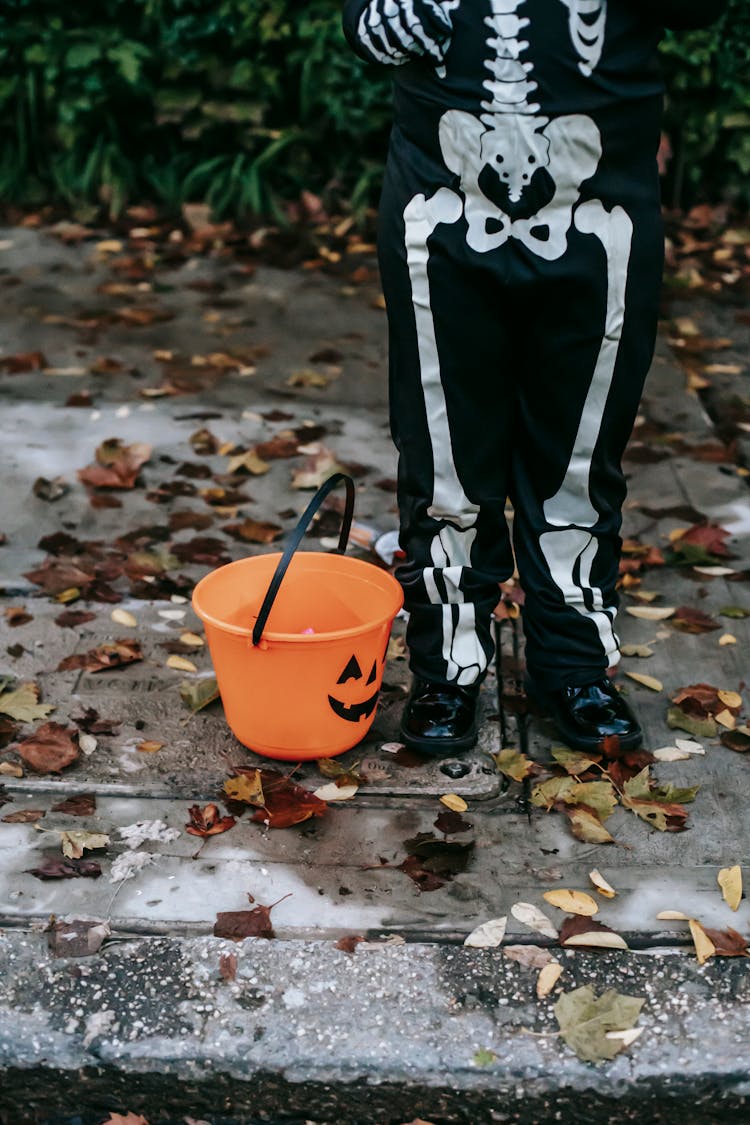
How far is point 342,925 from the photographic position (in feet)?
7.41

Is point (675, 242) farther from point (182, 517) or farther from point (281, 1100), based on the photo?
point (281, 1100)

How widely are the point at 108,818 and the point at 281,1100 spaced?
0.69 metres

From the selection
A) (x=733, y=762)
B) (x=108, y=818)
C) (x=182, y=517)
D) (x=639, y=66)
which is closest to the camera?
(x=639, y=66)

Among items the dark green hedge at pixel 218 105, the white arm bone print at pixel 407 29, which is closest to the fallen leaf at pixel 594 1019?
the white arm bone print at pixel 407 29

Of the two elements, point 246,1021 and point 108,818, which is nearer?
point 246,1021

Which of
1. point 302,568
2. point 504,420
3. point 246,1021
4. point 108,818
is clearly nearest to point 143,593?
point 302,568

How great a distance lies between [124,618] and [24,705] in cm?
44

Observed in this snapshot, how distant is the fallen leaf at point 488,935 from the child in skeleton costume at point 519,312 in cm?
50

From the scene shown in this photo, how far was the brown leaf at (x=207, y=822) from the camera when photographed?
2.47 m

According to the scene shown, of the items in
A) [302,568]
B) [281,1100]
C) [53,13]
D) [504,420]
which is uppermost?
[53,13]

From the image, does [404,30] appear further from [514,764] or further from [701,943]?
[701,943]

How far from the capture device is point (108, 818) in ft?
8.25

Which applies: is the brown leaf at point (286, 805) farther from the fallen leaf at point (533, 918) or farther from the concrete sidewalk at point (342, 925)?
the fallen leaf at point (533, 918)

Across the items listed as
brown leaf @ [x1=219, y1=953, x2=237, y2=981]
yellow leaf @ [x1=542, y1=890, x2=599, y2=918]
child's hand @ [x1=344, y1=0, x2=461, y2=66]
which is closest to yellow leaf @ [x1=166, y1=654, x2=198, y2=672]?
brown leaf @ [x1=219, y1=953, x2=237, y2=981]
